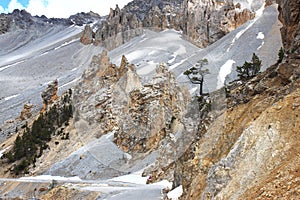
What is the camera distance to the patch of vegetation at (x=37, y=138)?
3281cm

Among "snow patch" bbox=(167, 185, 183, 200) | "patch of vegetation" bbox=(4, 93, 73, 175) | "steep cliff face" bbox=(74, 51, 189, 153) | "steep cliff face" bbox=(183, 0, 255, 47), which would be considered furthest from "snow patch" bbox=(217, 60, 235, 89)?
"steep cliff face" bbox=(183, 0, 255, 47)

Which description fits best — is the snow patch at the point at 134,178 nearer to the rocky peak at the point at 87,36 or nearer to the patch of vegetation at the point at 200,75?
the patch of vegetation at the point at 200,75

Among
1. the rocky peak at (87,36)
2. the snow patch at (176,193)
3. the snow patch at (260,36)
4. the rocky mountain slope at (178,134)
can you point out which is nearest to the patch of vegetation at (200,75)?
the rocky mountain slope at (178,134)

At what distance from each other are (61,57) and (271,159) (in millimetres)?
110487

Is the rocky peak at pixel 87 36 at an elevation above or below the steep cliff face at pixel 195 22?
below

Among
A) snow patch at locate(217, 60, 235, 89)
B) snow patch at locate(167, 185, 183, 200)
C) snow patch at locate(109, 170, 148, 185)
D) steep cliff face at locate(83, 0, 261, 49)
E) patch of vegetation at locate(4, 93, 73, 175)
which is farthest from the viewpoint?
steep cliff face at locate(83, 0, 261, 49)

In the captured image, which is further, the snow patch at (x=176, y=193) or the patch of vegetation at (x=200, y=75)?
the patch of vegetation at (x=200, y=75)

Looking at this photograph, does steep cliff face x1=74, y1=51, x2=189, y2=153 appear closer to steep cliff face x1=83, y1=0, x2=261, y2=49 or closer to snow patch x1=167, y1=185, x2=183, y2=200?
snow patch x1=167, y1=185, x2=183, y2=200

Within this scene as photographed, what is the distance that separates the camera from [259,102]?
8094mm

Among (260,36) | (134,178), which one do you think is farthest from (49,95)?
(134,178)

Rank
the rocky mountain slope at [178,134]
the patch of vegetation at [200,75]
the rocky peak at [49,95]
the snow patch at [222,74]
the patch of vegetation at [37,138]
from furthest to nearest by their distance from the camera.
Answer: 1. the rocky peak at [49,95]
2. the patch of vegetation at [37,138]
3. the snow patch at [222,74]
4. the patch of vegetation at [200,75]
5. the rocky mountain slope at [178,134]

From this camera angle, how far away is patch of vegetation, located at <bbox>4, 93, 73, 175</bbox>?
32.8 m

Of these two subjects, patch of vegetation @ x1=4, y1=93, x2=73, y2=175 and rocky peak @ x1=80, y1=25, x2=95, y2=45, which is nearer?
patch of vegetation @ x1=4, y1=93, x2=73, y2=175

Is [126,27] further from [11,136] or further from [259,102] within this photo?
[259,102]
